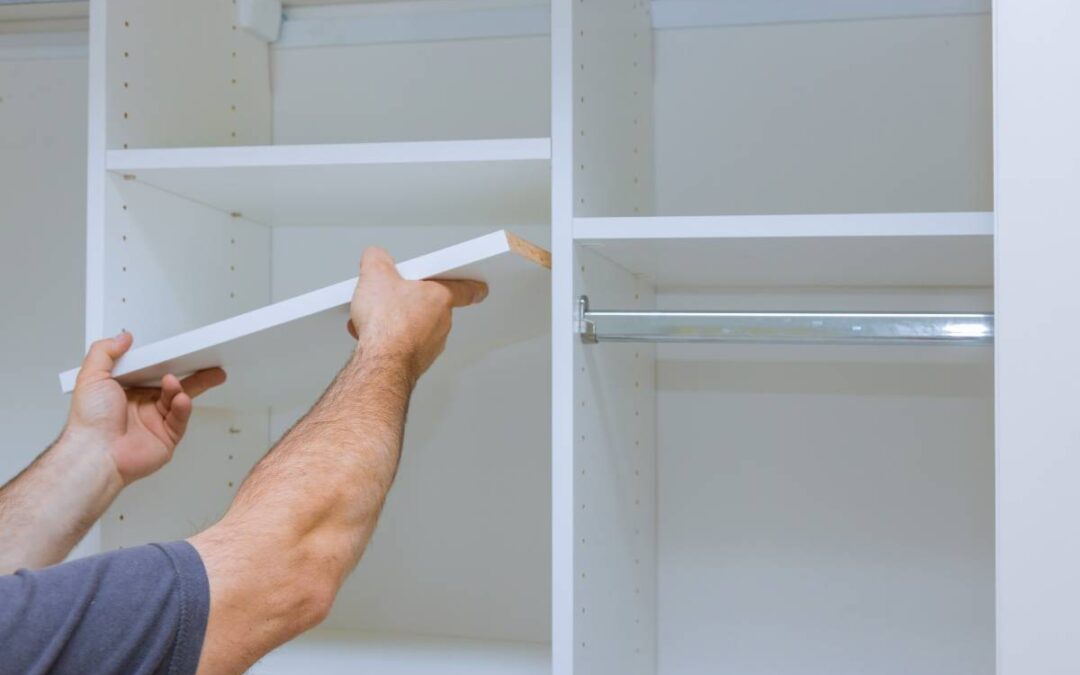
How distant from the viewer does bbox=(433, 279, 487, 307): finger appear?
44.1 inches

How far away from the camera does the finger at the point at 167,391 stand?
1251 millimetres

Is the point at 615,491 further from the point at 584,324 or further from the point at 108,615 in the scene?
the point at 108,615

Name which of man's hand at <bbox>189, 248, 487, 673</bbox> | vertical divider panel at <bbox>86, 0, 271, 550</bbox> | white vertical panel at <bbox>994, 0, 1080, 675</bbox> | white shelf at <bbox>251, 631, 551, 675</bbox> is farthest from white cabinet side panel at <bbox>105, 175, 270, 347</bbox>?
white vertical panel at <bbox>994, 0, 1080, 675</bbox>

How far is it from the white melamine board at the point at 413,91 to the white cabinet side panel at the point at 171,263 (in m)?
0.20

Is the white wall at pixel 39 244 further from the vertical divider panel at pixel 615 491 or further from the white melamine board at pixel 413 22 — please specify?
the vertical divider panel at pixel 615 491

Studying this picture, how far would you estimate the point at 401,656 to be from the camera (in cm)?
146

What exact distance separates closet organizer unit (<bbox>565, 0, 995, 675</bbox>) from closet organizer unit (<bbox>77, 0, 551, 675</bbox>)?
0.53ft

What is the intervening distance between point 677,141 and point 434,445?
0.54 m

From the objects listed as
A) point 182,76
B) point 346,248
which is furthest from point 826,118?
point 182,76

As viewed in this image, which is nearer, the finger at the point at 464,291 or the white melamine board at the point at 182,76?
the finger at the point at 464,291

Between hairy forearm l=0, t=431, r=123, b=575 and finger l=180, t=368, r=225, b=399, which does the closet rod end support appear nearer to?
finger l=180, t=368, r=225, b=399

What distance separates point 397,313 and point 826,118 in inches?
28.0

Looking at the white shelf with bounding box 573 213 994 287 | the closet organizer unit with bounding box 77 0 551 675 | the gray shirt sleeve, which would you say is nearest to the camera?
the gray shirt sleeve

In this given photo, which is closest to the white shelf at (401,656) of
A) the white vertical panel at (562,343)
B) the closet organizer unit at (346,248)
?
the closet organizer unit at (346,248)
